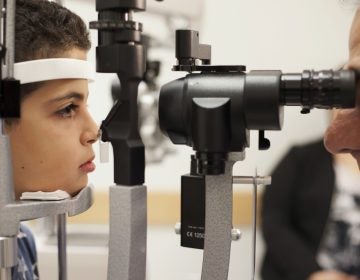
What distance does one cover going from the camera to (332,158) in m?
1.98

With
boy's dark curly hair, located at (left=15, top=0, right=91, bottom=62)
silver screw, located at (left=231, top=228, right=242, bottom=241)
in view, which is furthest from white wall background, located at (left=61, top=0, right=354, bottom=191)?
silver screw, located at (left=231, top=228, right=242, bottom=241)

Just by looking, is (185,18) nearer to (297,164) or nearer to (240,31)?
(240,31)

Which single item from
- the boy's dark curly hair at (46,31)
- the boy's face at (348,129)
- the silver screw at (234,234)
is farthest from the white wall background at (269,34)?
the silver screw at (234,234)

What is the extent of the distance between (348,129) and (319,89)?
155mm

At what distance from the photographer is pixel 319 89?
60 centimetres

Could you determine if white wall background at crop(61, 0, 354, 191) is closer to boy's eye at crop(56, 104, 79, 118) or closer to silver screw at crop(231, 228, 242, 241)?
boy's eye at crop(56, 104, 79, 118)

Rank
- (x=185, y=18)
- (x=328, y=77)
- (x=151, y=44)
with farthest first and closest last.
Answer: (x=151, y=44) → (x=185, y=18) → (x=328, y=77)

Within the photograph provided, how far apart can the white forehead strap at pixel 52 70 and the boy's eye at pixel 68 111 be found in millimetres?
49

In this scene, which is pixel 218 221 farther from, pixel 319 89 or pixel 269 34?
pixel 269 34

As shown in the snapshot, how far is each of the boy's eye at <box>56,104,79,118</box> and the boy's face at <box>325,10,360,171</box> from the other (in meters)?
0.37

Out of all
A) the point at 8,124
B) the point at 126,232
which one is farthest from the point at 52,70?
the point at 126,232

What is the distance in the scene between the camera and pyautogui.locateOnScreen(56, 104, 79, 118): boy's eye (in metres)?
0.87

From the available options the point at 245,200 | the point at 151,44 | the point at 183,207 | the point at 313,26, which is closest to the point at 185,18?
the point at 151,44

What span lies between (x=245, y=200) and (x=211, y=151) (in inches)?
14.7
